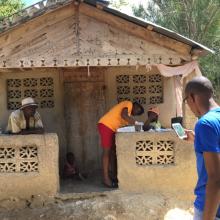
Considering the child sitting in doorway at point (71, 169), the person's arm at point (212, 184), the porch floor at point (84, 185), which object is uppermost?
the person's arm at point (212, 184)

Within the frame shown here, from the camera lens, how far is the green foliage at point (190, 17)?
16.1 metres

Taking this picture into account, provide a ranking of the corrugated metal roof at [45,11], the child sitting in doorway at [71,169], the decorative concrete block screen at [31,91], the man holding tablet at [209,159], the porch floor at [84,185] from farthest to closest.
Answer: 1. the decorative concrete block screen at [31,91]
2. the child sitting in doorway at [71,169]
3. the porch floor at [84,185]
4. the corrugated metal roof at [45,11]
5. the man holding tablet at [209,159]

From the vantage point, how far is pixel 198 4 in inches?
631

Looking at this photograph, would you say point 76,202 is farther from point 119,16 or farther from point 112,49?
point 119,16

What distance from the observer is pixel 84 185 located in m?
8.48

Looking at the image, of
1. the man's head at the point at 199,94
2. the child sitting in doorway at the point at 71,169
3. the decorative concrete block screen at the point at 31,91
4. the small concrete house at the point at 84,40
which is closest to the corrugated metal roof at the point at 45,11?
the small concrete house at the point at 84,40

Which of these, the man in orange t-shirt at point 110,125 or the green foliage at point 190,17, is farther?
the green foliage at point 190,17

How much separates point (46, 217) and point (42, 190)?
548mm

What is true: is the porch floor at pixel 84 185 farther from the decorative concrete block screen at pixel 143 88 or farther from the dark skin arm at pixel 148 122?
the decorative concrete block screen at pixel 143 88

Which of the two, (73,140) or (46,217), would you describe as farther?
(73,140)

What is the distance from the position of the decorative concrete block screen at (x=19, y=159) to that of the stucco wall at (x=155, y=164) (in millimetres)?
1328

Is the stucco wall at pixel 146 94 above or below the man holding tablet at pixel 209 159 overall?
above

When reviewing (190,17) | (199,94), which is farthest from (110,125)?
(190,17)

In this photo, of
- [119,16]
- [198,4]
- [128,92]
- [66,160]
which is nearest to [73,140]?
[66,160]
